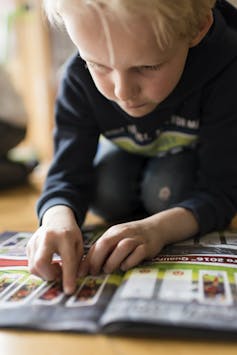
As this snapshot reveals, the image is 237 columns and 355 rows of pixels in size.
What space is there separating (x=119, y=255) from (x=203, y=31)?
0.35 m

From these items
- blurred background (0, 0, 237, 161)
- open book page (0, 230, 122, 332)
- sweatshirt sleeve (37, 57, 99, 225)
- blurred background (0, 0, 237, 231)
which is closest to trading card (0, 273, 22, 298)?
open book page (0, 230, 122, 332)

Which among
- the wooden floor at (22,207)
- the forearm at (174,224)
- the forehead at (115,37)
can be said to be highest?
the forehead at (115,37)

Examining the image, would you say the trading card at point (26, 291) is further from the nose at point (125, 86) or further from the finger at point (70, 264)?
the nose at point (125, 86)

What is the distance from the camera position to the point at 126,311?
19.7 inches

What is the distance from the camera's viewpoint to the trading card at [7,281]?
60 centimetres

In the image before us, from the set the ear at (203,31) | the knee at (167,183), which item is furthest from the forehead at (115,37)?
the knee at (167,183)

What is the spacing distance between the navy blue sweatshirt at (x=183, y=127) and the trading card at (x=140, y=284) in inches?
6.9

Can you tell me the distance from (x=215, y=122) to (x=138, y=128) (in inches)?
5.7

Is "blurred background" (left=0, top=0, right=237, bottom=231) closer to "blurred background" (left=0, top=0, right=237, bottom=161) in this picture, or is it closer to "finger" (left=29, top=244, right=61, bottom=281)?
"blurred background" (left=0, top=0, right=237, bottom=161)

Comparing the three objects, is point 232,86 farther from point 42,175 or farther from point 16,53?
point 16,53

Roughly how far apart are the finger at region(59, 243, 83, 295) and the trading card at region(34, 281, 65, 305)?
1cm

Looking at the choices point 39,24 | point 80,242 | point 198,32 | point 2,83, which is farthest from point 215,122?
point 39,24

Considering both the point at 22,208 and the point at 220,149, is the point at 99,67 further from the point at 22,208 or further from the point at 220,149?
the point at 22,208

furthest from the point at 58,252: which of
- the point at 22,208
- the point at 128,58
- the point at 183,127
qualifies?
the point at 22,208
